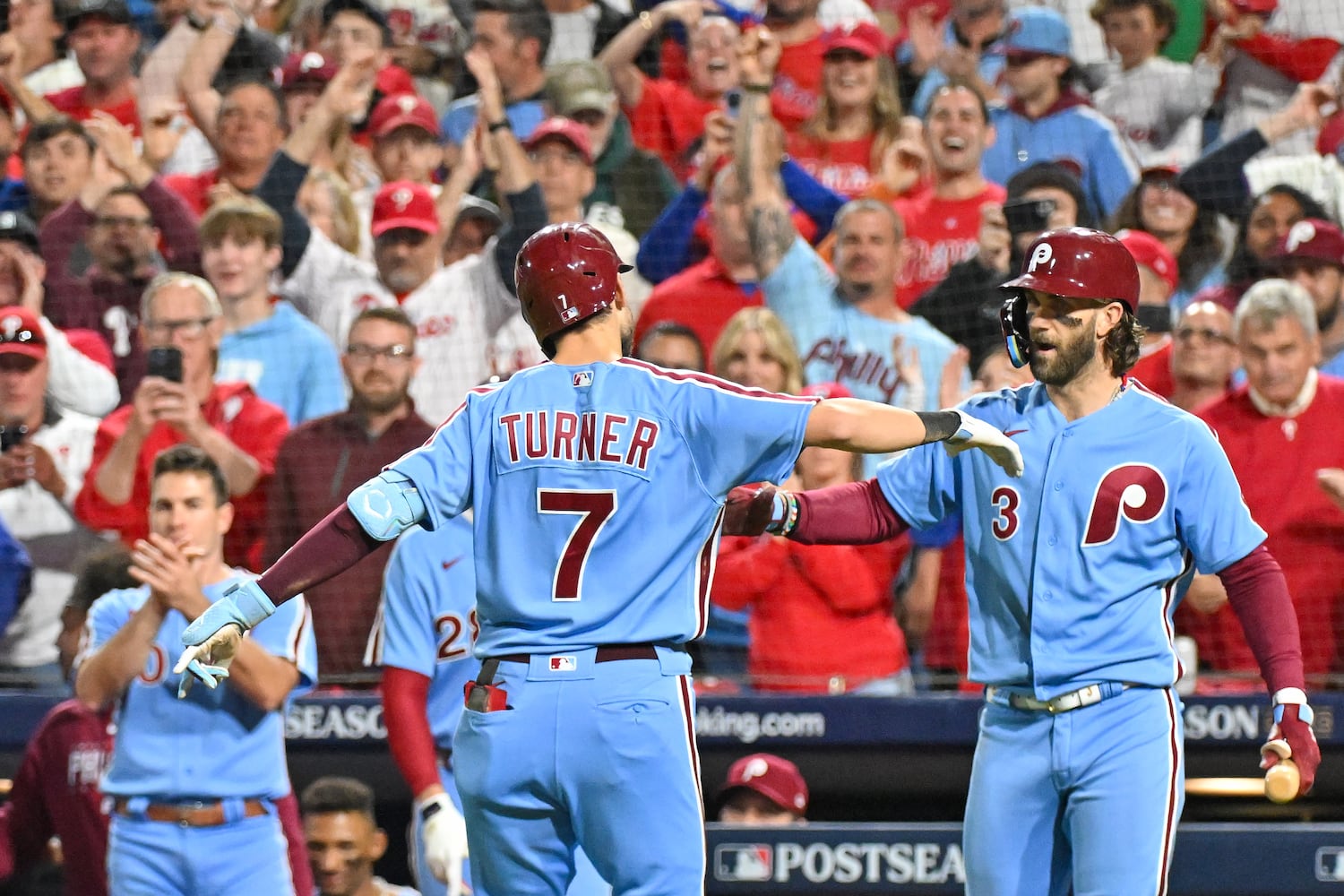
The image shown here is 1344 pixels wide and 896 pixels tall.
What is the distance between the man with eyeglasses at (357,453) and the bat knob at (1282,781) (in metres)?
3.21

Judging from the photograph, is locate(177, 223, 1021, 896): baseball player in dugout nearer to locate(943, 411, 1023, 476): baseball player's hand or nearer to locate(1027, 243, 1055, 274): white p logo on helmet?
locate(943, 411, 1023, 476): baseball player's hand

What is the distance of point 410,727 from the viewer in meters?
4.41

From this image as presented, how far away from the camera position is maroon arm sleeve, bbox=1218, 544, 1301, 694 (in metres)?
3.61

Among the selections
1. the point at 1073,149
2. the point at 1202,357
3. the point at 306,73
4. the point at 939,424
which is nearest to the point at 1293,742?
the point at 939,424

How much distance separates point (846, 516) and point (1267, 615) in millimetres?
835

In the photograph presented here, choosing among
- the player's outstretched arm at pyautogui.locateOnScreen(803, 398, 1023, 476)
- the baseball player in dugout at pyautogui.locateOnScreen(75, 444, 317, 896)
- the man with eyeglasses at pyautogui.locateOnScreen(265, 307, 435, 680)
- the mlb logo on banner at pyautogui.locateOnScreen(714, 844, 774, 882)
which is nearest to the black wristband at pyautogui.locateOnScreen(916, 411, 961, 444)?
the player's outstretched arm at pyautogui.locateOnScreen(803, 398, 1023, 476)

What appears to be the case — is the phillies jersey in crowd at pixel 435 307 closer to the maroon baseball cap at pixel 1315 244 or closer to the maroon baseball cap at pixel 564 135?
the maroon baseball cap at pixel 564 135

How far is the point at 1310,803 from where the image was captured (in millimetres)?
5426

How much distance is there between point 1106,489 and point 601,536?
3.38 ft

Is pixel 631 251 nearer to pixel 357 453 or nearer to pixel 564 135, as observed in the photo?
pixel 564 135

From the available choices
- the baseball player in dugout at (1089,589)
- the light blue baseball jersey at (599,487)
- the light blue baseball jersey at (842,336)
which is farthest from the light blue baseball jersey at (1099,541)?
the light blue baseball jersey at (842,336)

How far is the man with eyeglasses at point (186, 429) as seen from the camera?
6035mm

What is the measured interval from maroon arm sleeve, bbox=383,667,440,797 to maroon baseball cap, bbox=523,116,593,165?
10.2 feet

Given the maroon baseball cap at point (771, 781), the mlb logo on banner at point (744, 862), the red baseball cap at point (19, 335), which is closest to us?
the mlb logo on banner at point (744, 862)
